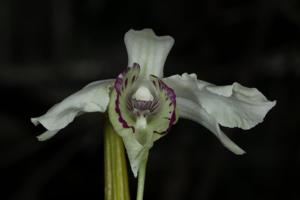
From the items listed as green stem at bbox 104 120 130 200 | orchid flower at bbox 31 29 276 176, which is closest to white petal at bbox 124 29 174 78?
orchid flower at bbox 31 29 276 176

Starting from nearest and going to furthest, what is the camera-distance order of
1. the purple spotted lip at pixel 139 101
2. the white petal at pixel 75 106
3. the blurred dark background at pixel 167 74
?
the white petal at pixel 75 106 < the purple spotted lip at pixel 139 101 < the blurred dark background at pixel 167 74

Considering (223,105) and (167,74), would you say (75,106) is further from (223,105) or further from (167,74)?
(167,74)

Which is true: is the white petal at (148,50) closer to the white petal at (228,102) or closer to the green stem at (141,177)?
the white petal at (228,102)

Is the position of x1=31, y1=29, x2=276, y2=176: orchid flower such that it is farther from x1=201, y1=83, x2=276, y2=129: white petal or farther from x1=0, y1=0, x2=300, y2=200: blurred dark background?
x1=0, y1=0, x2=300, y2=200: blurred dark background

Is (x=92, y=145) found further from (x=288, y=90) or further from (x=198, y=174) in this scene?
(x=288, y=90)

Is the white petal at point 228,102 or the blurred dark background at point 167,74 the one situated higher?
the white petal at point 228,102

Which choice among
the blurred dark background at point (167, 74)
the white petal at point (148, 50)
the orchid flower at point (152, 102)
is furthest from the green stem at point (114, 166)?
the blurred dark background at point (167, 74)
